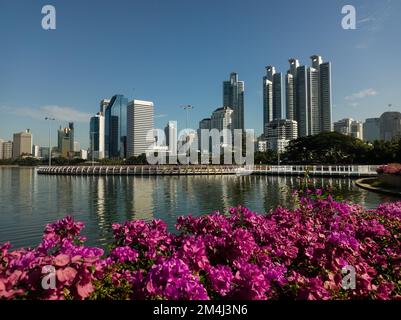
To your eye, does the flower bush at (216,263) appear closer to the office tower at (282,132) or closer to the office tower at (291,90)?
the office tower at (282,132)

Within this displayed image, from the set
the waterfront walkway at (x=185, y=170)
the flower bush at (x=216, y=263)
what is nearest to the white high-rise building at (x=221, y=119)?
the waterfront walkway at (x=185, y=170)

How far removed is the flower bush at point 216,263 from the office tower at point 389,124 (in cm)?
15791

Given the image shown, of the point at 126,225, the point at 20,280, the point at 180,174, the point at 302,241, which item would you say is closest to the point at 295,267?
the point at 302,241

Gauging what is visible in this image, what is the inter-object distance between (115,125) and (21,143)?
59.4 meters

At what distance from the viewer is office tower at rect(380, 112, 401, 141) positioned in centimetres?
13862

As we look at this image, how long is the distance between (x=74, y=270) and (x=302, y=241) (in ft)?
9.72

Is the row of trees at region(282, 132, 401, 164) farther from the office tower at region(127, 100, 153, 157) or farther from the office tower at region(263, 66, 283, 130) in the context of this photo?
the office tower at region(127, 100, 153, 157)

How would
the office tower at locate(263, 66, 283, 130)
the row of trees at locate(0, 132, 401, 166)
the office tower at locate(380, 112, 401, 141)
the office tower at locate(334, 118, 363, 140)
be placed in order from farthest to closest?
1. the office tower at locate(334, 118, 363, 140)
2. the office tower at locate(263, 66, 283, 130)
3. the office tower at locate(380, 112, 401, 141)
4. the row of trees at locate(0, 132, 401, 166)

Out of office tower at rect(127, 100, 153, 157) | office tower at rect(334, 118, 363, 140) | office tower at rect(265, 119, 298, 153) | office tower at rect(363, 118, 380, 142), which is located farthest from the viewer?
office tower at rect(363, 118, 380, 142)

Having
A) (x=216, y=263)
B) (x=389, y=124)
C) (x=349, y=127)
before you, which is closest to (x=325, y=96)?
(x=389, y=124)

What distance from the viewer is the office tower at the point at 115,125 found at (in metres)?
192

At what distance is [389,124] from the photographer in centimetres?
14388

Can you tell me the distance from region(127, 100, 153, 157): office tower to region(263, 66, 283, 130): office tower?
64.9 m

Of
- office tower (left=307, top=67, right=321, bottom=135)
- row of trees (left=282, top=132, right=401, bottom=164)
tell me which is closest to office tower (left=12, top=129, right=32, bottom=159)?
office tower (left=307, top=67, right=321, bottom=135)
